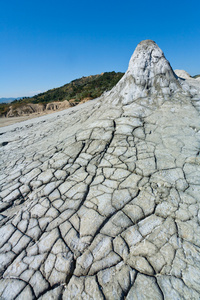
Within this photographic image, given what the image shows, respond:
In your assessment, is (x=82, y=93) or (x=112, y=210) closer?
(x=112, y=210)

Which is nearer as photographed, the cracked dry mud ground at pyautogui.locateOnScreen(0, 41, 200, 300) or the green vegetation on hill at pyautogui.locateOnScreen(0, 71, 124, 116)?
the cracked dry mud ground at pyautogui.locateOnScreen(0, 41, 200, 300)

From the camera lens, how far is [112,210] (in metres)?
1.68

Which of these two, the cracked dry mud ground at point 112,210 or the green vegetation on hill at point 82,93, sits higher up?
the green vegetation on hill at point 82,93

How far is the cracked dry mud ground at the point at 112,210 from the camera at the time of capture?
1.23 metres

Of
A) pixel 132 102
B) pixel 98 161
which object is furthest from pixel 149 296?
pixel 132 102

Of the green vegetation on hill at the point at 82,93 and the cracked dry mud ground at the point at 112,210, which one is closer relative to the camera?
the cracked dry mud ground at the point at 112,210

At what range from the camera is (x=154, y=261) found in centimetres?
125

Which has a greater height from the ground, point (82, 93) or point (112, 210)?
point (82, 93)

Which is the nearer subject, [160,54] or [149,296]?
[149,296]

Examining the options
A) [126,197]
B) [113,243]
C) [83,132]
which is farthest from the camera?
[83,132]

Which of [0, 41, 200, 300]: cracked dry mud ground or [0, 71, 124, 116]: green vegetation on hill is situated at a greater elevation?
[0, 71, 124, 116]: green vegetation on hill

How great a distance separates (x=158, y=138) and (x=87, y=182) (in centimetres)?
127

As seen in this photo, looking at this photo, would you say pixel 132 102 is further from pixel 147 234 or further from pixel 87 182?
pixel 147 234

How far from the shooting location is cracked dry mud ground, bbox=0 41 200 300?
4.04ft
